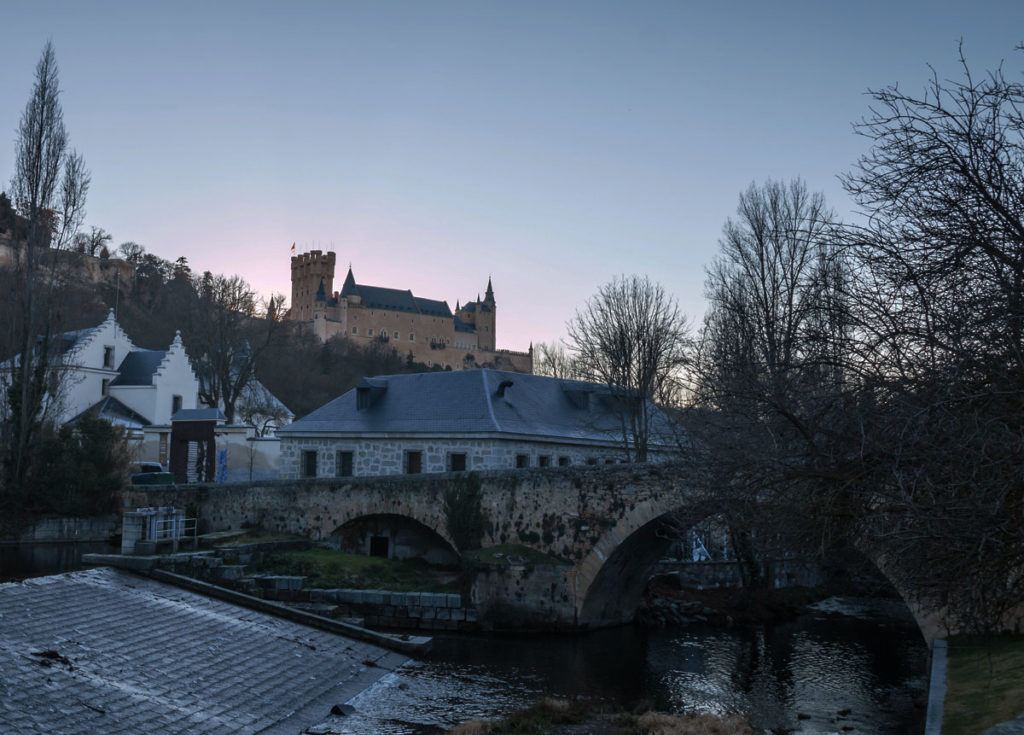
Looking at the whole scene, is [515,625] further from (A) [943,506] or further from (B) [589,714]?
(A) [943,506]

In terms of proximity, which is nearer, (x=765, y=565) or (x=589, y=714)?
(x=589, y=714)

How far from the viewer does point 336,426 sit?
1059 inches

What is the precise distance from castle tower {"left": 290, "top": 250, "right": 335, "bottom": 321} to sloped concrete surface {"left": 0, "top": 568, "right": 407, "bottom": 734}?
315 feet

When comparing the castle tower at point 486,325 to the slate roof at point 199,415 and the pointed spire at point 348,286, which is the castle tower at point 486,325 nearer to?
the pointed spire at point 348,286

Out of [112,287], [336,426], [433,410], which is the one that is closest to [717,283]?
[433,410]

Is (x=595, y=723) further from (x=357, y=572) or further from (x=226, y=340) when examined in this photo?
(x=226, y=340)

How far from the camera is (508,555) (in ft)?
62.0

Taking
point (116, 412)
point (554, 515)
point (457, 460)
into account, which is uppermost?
point (116, 412)

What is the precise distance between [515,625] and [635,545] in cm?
309

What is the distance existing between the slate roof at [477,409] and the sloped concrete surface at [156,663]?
9399 millimetres

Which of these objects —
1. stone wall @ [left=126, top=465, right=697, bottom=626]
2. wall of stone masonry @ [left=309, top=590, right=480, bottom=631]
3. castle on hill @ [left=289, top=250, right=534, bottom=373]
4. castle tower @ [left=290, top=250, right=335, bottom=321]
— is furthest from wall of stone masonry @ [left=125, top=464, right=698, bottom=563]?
castle tower @ [left=290, top=250, right=335, bottom=321]

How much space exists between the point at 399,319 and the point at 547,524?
3491 inches

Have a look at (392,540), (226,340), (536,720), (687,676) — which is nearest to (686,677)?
(687,676)

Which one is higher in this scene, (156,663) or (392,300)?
(392,300)
